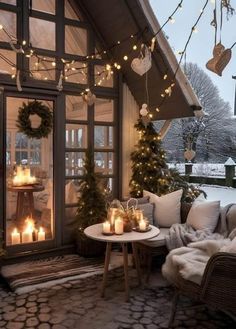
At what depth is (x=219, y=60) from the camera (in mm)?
1363

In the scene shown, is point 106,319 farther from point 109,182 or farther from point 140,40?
point 140,40

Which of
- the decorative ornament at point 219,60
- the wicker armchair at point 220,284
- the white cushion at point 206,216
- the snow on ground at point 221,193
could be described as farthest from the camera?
the snow on ground at point 221,193

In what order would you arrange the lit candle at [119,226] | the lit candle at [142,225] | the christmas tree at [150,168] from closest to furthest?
1. the lit candle at [119,226]
2. the lit candle at [142,225]
3. the christmas tree at [150,168]

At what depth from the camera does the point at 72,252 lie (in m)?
4.57

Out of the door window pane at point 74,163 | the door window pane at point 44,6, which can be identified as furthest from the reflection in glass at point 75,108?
the door window pane at point 44,6

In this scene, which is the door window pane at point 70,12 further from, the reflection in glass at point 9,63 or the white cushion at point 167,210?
the white cushion at point 167,210

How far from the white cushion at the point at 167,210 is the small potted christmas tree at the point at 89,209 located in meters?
0.71

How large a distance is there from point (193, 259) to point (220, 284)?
0.38 meters

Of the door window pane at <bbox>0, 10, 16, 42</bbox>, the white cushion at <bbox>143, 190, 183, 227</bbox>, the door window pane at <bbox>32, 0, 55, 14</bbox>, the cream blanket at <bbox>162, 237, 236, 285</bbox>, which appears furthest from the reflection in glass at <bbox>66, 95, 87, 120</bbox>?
the cream blanket at <bbox>162, 237, 236, 285</bbox>

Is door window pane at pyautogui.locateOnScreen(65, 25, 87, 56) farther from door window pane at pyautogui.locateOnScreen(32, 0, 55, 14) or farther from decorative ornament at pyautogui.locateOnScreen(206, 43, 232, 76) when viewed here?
decorative ornament at pyautogui.locateOnScreen(206, 43, 232, 76)

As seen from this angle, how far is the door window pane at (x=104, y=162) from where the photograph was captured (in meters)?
4.84

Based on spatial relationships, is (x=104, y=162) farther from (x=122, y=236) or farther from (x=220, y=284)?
(x=220, y=284)

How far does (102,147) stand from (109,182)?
0.54m

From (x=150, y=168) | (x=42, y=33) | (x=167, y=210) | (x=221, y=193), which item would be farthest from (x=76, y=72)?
(x=221, y=193)
